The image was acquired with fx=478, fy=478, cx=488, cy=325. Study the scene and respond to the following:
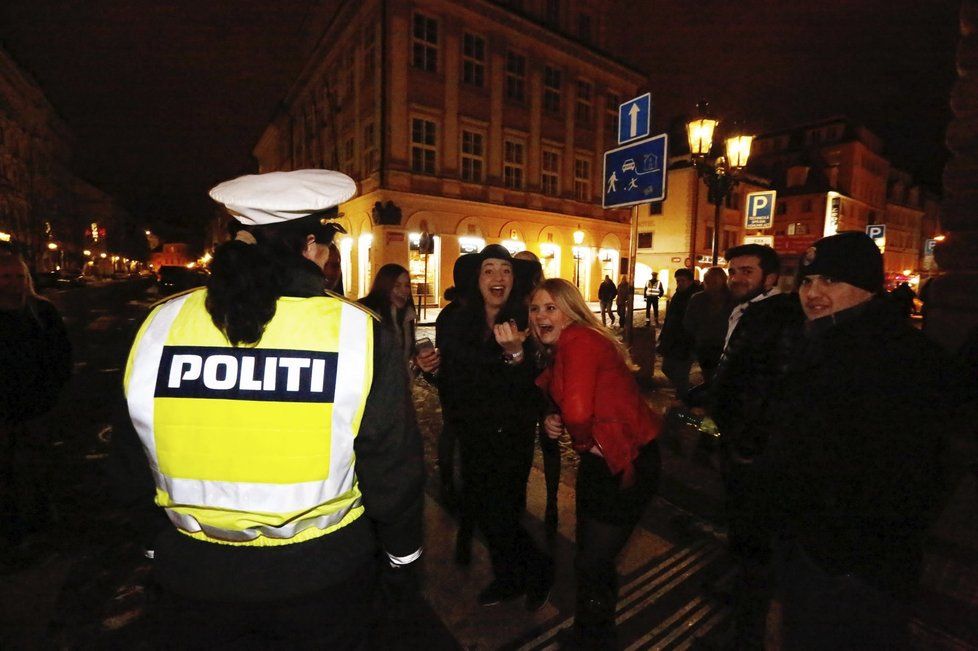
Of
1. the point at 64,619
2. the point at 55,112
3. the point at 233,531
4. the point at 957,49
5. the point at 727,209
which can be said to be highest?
the point at 55,112

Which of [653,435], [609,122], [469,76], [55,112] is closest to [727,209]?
[609,122]

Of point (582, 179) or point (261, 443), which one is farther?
point (582, 179)

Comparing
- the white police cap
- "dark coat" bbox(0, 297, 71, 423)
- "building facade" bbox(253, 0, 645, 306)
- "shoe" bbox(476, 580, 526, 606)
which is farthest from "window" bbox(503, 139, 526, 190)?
the white police cap

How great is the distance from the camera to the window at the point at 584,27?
2875cm

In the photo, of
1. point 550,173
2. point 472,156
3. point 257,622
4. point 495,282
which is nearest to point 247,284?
point 257,622

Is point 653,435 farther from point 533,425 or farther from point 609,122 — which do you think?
point 609,122

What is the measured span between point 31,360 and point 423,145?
2083 cm

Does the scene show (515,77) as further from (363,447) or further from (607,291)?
(363,447)

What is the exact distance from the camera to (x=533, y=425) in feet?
9.80

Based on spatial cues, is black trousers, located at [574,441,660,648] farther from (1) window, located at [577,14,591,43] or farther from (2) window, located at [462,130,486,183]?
(1) window, located at [577,14,591,43]

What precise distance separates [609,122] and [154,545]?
3164 cm

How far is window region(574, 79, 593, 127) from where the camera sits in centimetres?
2773

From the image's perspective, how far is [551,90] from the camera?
2647 centimetres

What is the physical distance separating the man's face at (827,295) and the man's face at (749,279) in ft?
5.92
